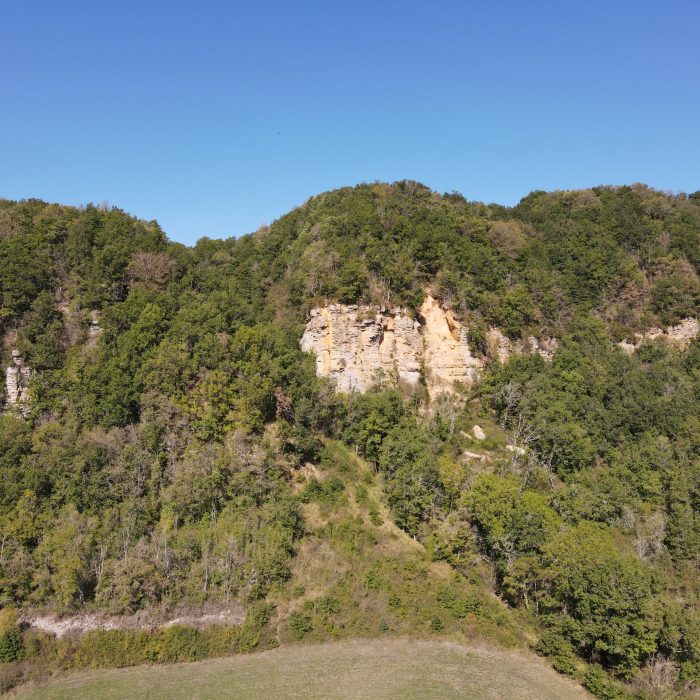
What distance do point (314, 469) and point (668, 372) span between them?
112ft

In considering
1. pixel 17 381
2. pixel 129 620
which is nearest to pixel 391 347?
pixel 129 620

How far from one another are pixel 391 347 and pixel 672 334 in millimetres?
30256

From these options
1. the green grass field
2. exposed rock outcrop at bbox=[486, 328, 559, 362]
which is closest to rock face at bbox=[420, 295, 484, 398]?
exposed rock outcrop at bbox=[486, 328, 559, 362]

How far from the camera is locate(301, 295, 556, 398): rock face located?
43.0 meters

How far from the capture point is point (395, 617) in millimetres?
28484

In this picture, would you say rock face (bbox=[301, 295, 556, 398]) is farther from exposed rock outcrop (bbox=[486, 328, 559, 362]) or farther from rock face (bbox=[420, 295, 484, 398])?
exposed rock outcrop (bbox=[486, 328, 559, 362])

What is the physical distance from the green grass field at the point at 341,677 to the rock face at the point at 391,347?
67.9 ft

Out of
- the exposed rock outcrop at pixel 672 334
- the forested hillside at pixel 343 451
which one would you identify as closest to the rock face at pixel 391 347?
the forested hillside at pixel 343 451

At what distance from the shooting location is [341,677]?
24578 millimetres

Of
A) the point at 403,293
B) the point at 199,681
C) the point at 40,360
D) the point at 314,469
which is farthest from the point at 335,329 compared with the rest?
the point at 199,681

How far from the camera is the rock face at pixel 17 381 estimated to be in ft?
120

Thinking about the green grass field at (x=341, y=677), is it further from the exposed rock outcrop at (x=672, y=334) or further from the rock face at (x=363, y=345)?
the exposed rock outcrop at (x=672, y=334)

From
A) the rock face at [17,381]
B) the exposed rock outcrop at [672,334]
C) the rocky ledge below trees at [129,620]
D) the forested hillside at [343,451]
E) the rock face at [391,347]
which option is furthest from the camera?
the exposed rock outcrop at [672,334]

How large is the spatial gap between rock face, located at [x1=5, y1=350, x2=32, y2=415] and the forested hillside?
2.96 feet
